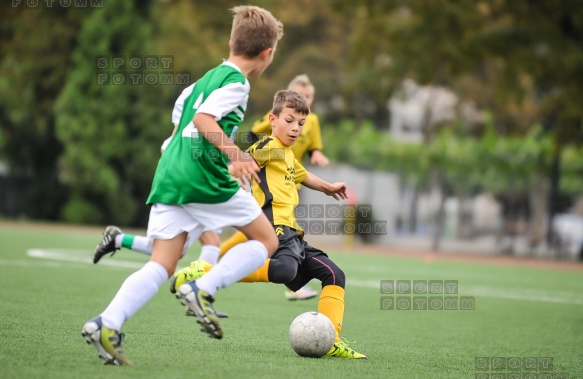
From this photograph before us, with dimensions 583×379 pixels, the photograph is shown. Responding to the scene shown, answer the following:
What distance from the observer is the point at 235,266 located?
190 inches

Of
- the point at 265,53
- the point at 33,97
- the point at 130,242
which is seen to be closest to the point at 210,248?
the point at 130,242

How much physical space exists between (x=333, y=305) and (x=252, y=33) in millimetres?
2099

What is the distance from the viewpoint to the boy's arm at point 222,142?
467 cm

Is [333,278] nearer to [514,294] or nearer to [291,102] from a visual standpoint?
[291,102]

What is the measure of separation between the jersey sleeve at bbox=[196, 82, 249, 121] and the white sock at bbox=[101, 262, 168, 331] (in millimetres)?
896

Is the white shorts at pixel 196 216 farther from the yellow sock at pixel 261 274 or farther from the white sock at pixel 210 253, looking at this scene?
Result: the white sock at pixel 210 253

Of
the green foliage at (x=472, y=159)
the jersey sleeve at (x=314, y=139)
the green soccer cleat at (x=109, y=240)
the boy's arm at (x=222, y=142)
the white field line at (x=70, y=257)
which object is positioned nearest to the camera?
the boy's arm at (x=222, y=142)

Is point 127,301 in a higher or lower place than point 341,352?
higher

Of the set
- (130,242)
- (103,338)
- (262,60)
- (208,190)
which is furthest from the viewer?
(130,242)

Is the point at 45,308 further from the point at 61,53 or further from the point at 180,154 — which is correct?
the point at 61,53

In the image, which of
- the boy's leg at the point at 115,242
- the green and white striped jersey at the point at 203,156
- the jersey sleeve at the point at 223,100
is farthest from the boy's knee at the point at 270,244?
the boy's leg at the point at 115,242

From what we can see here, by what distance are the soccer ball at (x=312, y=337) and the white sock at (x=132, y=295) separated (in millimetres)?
1294

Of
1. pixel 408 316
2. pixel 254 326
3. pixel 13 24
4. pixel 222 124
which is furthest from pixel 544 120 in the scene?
pixel 222 124

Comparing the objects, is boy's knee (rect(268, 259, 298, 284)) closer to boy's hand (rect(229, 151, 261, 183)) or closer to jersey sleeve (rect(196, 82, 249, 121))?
boy's hand (rect(229, 151, 261, 183))
